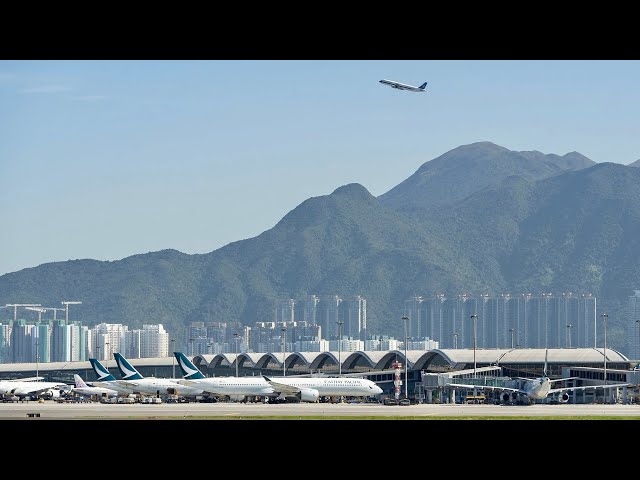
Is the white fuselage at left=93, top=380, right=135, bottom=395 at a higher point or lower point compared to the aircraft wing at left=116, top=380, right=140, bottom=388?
lower

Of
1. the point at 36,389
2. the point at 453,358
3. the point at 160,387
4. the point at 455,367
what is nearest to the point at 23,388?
the point at 36,389

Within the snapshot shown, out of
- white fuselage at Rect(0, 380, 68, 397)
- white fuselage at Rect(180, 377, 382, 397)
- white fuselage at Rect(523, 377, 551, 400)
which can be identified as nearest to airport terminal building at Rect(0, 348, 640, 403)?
white fuselage at Rect(180, 377, 382, 397)

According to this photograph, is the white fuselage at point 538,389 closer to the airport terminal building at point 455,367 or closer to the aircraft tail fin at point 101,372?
the airport terminal building at point 455,367

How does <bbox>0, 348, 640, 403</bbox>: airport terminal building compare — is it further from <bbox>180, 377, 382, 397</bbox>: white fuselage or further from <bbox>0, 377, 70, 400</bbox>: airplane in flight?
<bbox>0, 377, 70, 400</bbox>: airplane in flight

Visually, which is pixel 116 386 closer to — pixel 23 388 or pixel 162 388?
pixel 162 388

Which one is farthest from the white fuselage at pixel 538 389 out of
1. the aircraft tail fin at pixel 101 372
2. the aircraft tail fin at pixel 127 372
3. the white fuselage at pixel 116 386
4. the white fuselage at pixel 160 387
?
the aircraft tail fin at pixel 101 372

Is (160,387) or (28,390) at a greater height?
(160,387)
